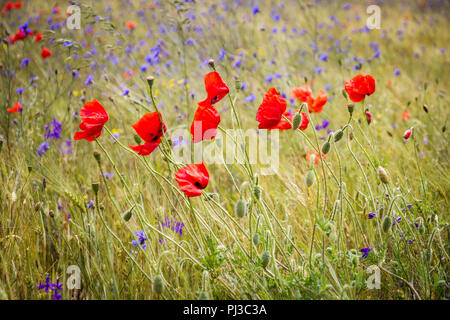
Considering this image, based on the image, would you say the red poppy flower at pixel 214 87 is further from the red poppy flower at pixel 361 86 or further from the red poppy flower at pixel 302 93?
the red poppy flower at pixel 302 93

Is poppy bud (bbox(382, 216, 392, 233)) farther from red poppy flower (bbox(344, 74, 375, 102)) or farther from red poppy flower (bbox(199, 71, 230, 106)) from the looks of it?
red poppy flower (bbox(199, 71, 230, 106))

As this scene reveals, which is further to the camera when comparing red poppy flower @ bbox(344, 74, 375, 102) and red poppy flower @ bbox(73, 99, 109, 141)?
red poppy flower @ bbox(344, 74, 375, 102)

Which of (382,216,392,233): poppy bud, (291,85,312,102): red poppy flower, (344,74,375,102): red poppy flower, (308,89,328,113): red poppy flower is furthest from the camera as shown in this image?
(291,85,312,102): red poppy flower

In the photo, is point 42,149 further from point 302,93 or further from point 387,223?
point 387,223

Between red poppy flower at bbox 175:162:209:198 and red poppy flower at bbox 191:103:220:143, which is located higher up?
red poppy flower at bbox 191:103:220:143

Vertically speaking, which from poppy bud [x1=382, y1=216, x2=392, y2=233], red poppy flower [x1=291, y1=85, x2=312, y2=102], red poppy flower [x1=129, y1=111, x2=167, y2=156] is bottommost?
poppy bud [x1=382, y1=216, x2=392, y2=233]

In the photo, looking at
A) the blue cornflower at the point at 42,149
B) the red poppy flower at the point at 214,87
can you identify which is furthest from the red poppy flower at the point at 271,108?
the blue cornflower at the point at 42,149

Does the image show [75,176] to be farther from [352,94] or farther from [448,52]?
[448,52]

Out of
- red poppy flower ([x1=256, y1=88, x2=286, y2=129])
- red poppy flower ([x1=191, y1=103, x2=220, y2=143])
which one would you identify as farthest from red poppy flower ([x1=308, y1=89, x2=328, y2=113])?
red poppy flower ([x1=191, y1=103, x2=220, y2=143])

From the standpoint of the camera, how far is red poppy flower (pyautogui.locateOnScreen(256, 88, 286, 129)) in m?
0.99

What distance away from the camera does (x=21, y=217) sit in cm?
131

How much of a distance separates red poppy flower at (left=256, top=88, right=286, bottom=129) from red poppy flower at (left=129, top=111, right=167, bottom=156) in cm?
30

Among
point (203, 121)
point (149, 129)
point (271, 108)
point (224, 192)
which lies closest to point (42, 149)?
point (224, 192)
